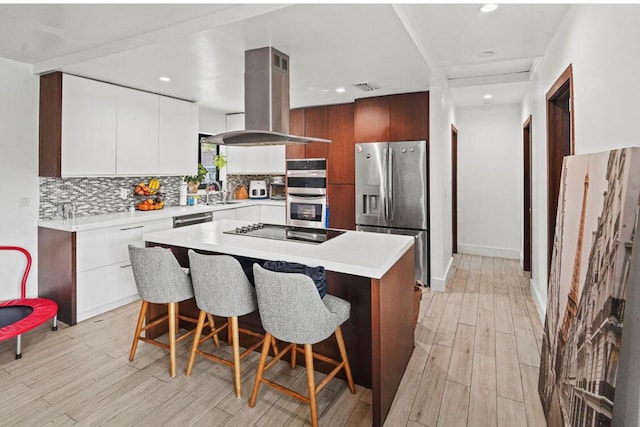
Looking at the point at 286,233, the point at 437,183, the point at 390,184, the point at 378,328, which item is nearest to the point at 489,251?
the point at 437,183

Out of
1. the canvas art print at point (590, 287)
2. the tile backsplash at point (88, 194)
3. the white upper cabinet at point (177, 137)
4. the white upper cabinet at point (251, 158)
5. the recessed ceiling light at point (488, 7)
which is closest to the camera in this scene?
the canvas art print at point (590, 287)

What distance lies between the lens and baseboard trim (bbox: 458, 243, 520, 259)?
5.83 metres

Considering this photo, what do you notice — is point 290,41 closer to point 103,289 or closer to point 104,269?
point 104,269

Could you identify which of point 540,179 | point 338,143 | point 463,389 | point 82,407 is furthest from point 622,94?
point 338,143

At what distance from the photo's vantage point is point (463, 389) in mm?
2305

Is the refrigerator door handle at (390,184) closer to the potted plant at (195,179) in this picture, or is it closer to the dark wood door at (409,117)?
the dark wood door at (409,117)

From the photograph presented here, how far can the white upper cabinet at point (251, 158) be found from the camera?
575cm

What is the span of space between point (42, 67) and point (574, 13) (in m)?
4.47

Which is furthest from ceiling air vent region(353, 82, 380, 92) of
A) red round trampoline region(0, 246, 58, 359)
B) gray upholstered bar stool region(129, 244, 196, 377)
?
red round trampoline region(0, 246, 58, 359)

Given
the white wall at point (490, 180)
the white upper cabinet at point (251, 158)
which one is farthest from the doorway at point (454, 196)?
the white upper cabinet at point (251, 158)

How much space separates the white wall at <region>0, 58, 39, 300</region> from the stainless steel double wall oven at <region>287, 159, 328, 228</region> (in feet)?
10.1

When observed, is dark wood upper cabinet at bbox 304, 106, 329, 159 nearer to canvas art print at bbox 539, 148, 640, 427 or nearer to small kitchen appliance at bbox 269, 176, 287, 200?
small kitchen appliance at bbox 269, 176, 287, 200

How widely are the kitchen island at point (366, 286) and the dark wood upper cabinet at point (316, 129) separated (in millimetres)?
2599

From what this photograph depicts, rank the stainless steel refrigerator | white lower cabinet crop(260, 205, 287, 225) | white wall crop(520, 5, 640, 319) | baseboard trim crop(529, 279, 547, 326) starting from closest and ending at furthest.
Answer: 1. white wall crop(520, 5, 640, 319)
2. baseboard trim crop(529, 279, 547, 326)
3. the stainless steel refrigerator
4. white lower cabinet crop(260, 205, 287, 225)
